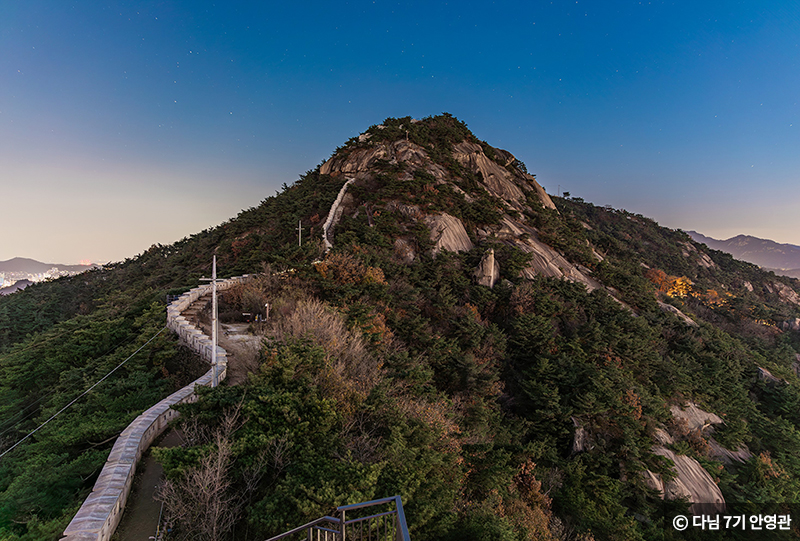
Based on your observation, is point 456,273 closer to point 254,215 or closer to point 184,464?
point 184,464

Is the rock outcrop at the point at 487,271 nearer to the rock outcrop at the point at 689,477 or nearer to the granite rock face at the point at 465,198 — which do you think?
the granite rock face at the point at 465,198

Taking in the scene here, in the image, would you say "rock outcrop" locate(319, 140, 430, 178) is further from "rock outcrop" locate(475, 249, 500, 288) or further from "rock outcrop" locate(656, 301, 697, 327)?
"rock outcrop" locate(656, 301, 697, 327)

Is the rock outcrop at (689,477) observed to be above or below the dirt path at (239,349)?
below

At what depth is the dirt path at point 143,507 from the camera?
583cm

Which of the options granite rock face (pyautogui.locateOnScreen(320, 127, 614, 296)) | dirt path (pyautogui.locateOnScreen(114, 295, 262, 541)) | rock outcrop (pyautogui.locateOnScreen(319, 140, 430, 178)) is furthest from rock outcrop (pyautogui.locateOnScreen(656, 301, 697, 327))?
dirt path (pyautogui.locateOnScreen(114, 295, 262, 541))

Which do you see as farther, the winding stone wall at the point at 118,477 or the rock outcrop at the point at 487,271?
the rock outcrop at the point at 487,271

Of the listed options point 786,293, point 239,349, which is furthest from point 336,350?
point 786,293

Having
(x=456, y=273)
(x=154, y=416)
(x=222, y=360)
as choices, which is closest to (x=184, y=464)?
(x=154, y=416)

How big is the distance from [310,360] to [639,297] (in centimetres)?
3566

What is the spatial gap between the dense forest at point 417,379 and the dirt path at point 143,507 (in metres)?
0.59

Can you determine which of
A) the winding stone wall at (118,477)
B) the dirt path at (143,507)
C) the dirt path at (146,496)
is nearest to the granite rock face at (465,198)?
the dirt path at (146,496)

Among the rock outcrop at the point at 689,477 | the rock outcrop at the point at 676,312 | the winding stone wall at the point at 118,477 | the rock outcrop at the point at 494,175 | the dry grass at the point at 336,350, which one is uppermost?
the rock outcrop at the point at 494,175

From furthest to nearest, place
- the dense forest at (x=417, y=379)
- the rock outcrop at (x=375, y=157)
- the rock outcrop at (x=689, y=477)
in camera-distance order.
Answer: the rock outcrop at (x=375, y=157), the rock outcrop at (x=689, y=477), the dense forest at (x=417, y=379)

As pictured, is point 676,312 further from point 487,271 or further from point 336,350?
point 336,350
